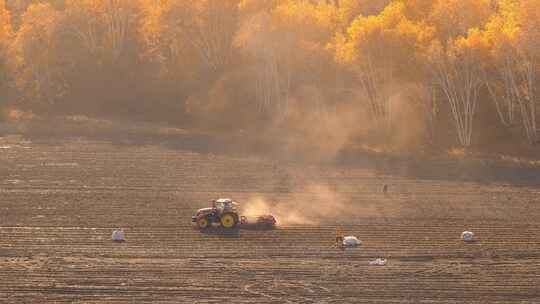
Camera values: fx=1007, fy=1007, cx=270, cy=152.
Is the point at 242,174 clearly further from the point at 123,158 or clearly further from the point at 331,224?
the point at 331,224

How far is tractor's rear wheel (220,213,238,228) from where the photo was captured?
3512 centimetres

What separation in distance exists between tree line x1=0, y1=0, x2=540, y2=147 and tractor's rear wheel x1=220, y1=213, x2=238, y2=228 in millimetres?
20262

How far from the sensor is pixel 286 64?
59.2 m

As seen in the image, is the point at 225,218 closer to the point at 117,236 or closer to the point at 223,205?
the point at 223,205

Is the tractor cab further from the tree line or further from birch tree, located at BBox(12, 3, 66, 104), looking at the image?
birch tree, located at BBox(12, 3, 66, 104)

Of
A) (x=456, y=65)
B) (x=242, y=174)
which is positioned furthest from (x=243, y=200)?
(x=456, y=65)

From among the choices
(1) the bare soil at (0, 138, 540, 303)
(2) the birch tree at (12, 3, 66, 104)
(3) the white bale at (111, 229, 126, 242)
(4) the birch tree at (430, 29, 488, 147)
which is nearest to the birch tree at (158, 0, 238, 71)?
(2) the birch tree at (12, 3, 66, 104)

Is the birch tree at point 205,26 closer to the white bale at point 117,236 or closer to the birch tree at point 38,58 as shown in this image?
the birch tree at point 38,58

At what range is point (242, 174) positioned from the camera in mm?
45500

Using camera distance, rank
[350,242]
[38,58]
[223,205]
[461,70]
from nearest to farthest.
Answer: [350,242], [223,205], [461,70], [38,58]

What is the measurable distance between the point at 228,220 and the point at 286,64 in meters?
25.3

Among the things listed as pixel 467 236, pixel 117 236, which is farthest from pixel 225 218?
pixel 467 236

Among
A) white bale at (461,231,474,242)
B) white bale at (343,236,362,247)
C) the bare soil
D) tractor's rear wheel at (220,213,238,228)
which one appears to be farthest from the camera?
tractor's rear wheel at (220,213,238,228)

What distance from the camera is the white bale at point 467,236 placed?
110 ft
